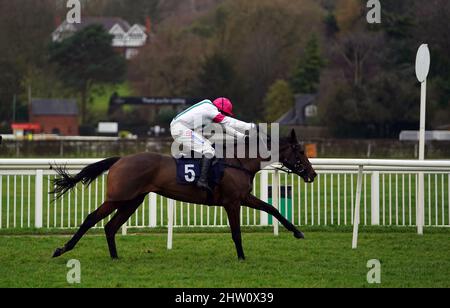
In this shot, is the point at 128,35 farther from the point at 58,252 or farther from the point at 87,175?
the point at 58,252

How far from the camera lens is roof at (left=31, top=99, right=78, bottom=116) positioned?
47.6 metres

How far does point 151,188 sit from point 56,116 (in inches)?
1596

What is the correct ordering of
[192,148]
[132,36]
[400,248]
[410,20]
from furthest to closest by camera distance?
[132,36] < [410,20] < [400,248] < [192,148]

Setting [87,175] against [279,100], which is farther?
[279,100]

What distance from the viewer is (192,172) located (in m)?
9.21

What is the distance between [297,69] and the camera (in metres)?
51.0

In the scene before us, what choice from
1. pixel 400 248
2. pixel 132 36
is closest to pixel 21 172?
pixel 400 248

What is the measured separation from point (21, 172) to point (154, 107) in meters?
41.6

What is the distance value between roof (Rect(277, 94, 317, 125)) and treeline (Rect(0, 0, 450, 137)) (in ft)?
3.56

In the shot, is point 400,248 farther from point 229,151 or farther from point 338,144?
point 338,144

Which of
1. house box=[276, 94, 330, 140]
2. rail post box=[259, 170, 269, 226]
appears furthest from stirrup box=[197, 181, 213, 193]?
house box=[276, 94, 330, 140]

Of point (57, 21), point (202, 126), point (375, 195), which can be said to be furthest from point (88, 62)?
point (202, 126)

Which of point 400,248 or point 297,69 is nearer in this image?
point 400,248

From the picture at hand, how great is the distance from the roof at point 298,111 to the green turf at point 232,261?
35.0 metres
